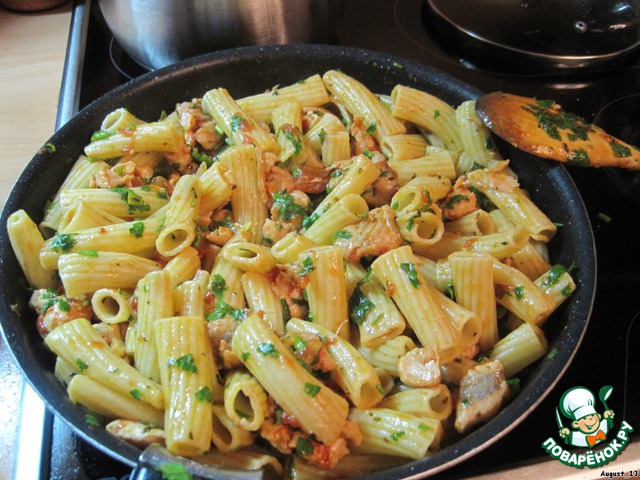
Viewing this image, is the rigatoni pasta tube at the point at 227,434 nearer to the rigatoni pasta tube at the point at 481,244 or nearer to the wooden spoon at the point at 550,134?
the rigatoni pasta tube at the point at 481,244

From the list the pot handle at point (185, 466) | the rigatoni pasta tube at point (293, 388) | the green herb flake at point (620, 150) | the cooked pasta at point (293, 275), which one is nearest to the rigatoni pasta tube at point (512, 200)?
the cooked pasta at point (293, 275)

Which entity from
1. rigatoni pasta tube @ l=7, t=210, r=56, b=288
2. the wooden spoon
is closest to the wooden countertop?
rigatoni pasta tube @ l=7, t=210, r=56, b=288

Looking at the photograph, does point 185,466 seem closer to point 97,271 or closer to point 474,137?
point 97,271

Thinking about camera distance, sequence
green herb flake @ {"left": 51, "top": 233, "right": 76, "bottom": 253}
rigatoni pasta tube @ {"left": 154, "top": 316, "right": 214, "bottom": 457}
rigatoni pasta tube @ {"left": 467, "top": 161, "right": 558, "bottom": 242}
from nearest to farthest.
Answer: rigatoni pasta tube @ {"left": 154, "top": 316, "right": 214, "bottom": 457} → green herb flake @ {"left": 51, "top": 233, "right": 76, "bottom": 253} → rigatoni pasta tube @ {"left": 467, "top": 161, "right": 558, "bottom": 242}

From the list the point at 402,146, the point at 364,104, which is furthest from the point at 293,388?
the point at 364,104

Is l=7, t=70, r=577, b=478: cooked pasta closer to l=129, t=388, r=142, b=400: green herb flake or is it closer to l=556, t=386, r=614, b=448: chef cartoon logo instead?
l=129, t=388, r=142, b=400: green herb flake

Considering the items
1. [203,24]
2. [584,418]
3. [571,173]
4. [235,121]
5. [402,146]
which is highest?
[203,24]
